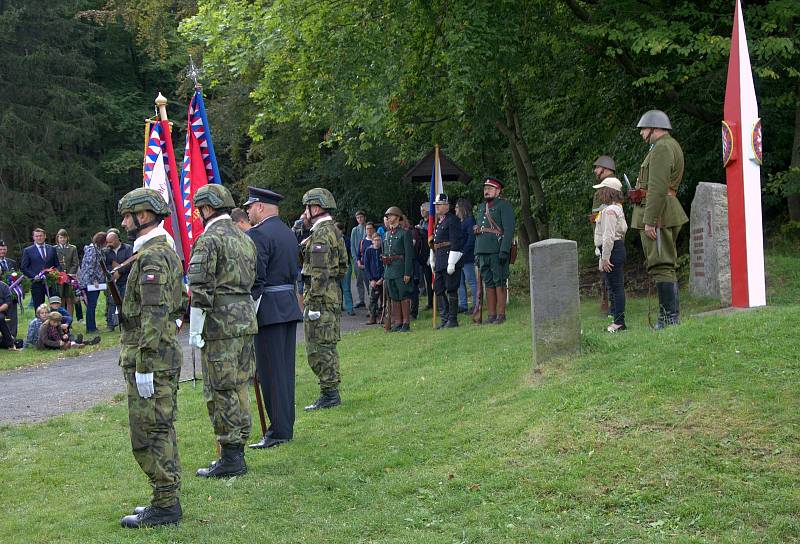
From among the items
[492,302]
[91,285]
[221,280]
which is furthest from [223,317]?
[91,285]

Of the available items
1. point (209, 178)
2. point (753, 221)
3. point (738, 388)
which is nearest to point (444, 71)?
point (209, 178)

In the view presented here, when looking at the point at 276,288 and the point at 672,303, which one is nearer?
the point at 276,288

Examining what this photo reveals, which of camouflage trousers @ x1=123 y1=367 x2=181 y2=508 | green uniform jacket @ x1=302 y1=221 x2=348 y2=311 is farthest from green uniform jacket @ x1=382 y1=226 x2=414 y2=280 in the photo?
camouflage trousers @ x1=123 y1=367 x2=181 y2=508

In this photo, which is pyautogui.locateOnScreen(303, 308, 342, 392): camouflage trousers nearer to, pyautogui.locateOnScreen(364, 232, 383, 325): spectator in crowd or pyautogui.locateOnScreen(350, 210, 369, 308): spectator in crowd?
pyautogui.locateOnScreen(364, 232, 383, 325): spectator in crowd

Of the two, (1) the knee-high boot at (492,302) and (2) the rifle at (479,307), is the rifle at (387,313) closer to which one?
(2) the rifle at (479,307)

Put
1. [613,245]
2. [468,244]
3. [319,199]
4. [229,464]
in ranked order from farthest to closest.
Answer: [468,244] → [613,245] → [319,199] → [229,464]

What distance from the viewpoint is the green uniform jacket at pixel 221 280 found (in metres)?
8.30

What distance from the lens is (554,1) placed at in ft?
61.8

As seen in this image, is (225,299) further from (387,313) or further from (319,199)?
(387,313)

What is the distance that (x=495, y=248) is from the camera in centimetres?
1717

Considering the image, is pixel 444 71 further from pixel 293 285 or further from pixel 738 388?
pixel 738 388

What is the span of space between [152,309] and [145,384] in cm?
54

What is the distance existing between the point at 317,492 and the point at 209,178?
23.2ft

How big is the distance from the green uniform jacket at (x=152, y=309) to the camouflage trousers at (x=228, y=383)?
3.22 ft
